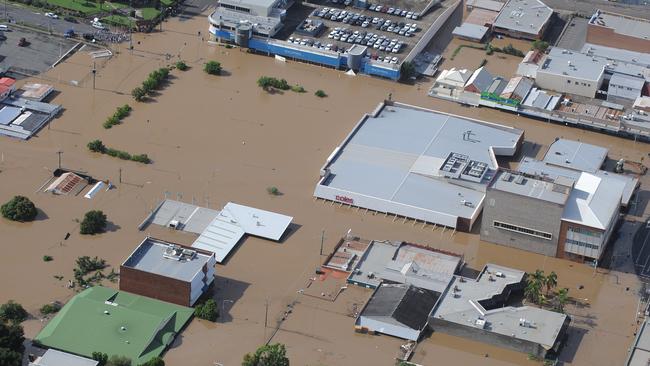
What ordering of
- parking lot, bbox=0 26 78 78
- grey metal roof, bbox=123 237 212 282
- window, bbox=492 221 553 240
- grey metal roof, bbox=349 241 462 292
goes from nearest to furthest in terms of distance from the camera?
grey metal roof, bbox=123 237 212 282 < grey metal roof, bbox=349 241 462 292 < window, bbox=492 221 553 240 < parking lot, bbox=0 26 78 78

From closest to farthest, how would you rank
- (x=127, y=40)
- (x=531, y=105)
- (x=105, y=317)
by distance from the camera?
(x=105, y=317), (x=531, y=105), (x=127, y=40)

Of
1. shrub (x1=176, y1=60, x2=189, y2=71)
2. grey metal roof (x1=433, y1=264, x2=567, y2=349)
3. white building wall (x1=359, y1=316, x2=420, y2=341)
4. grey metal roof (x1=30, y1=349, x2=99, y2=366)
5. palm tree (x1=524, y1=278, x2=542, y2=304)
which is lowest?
grey metal roof (x1=30, y1=349, x2=99, y2=366)

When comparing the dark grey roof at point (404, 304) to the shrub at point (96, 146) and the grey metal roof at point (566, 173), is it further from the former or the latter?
the shrub at point (96, 146)

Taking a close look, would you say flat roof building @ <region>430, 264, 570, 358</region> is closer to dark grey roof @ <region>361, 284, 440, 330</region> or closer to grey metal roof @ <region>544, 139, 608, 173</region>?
dark grey roof @ <region>361, 284, 440, 330</region>

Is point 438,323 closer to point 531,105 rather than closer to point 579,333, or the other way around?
point 579,333

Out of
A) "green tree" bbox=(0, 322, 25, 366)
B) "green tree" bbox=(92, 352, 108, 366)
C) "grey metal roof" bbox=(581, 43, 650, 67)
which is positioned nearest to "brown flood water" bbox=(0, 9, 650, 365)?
"green tree" bbox=(0, 322, 25, 366)

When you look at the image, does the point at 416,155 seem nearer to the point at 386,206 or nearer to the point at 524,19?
the point at 386,206

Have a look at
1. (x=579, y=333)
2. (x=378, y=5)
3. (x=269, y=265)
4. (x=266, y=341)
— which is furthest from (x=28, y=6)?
(x=579, y=333)

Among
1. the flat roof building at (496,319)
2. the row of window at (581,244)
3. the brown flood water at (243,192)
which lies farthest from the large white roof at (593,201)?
the flat roof building at (496,319)
